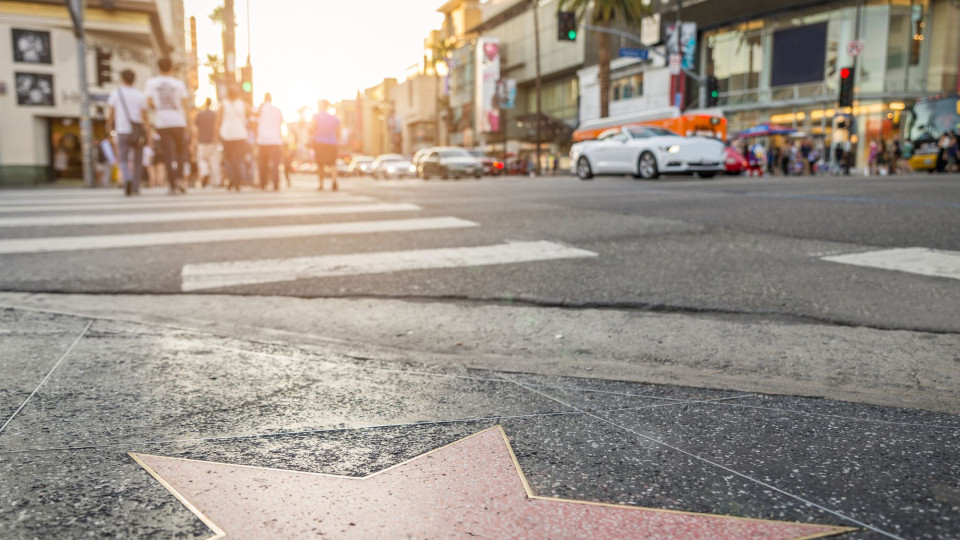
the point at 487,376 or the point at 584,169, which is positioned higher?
the point at 584,169

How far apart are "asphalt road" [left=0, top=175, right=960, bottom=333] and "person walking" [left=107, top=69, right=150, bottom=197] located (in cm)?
378

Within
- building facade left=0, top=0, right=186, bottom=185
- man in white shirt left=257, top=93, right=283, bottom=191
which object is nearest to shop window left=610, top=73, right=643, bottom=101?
building facade left=0, top=0, right=186, bottom=185

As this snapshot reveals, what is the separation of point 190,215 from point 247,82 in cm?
1503

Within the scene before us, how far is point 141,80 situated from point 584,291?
3042 cm

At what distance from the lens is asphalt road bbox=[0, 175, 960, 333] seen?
3.01 metres

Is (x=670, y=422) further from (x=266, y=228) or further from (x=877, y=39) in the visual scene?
(x=877, y=39)

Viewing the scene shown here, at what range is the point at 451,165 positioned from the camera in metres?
27.7

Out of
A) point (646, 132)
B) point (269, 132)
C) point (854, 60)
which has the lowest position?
point (269, 132)

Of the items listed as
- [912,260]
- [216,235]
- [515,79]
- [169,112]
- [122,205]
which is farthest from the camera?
[515,79]

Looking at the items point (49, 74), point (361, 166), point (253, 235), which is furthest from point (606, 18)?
point (253, 235)

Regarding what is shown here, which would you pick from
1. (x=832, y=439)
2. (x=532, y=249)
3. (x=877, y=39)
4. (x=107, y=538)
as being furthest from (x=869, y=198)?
(x=877, y=39)

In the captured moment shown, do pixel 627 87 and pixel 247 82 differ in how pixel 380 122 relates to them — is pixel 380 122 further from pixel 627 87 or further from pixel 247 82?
pixel 247 82

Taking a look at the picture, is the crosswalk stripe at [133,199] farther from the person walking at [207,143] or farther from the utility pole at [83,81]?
the utility pole at [83,81]

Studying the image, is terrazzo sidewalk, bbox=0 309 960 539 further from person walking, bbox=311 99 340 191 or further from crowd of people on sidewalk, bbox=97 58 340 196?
person walking, bbox=311 99 340 191
